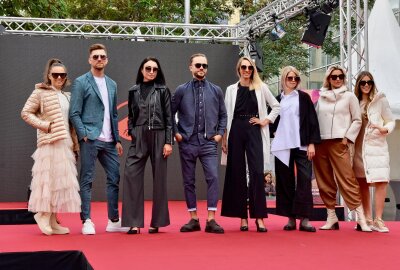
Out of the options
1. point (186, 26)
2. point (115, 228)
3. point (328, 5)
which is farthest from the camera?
point (186, 26)

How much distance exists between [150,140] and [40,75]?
5.42 metres

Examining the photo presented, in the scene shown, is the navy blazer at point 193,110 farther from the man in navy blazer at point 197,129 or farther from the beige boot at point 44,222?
the beige boot at point 44,222

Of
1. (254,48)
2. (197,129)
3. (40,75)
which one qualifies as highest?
(254,48)

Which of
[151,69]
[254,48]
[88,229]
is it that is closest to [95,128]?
[151,69]

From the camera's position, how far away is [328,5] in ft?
30.2

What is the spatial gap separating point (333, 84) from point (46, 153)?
253 centimetres

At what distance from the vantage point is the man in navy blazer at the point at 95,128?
534 cm

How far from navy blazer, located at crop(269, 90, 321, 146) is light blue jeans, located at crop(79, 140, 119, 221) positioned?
5.28 ft

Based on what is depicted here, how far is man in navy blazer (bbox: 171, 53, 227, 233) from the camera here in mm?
5488

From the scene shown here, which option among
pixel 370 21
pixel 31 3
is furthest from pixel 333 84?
pixel 31 3

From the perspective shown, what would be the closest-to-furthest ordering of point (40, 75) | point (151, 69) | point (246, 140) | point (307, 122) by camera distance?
point (151, 69), point (246, 140), point (307, 122), point (40, 75)

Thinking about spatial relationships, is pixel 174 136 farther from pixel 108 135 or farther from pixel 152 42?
pixel 152 42

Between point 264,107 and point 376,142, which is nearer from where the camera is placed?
point 264,107

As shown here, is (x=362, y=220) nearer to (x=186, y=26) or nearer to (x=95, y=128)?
(x=95, y=128)
